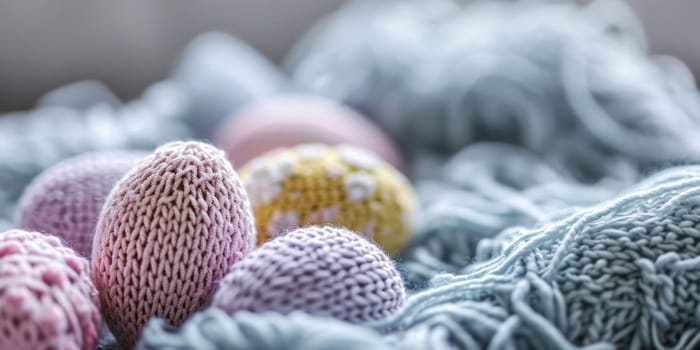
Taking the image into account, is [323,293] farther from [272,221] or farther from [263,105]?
[263,105]

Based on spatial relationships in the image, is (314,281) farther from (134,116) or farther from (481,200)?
(134,116)

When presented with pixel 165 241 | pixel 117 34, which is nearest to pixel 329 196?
pixel 165 241

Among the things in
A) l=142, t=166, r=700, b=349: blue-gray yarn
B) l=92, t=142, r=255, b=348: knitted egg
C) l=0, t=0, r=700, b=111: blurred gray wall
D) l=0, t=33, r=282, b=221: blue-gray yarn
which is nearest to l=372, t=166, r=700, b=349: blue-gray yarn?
l=142, t=166, r=700, b=349: blue-gray yarn

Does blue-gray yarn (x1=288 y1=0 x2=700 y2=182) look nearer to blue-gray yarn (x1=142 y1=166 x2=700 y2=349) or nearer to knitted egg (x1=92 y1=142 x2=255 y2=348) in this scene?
blue-gray yarn (x1=142 y1=166 x2=700 y2=349)

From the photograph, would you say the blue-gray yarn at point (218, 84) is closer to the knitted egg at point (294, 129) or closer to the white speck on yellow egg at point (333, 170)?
the knitted egg at point (294, 129)

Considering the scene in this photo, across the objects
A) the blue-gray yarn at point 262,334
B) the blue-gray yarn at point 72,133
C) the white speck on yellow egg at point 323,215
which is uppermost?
the blue-gray yarn at point 72,133

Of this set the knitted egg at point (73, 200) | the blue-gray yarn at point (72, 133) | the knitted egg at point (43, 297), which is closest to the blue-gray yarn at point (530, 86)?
the blue-gray yarn at point (72, 133)
